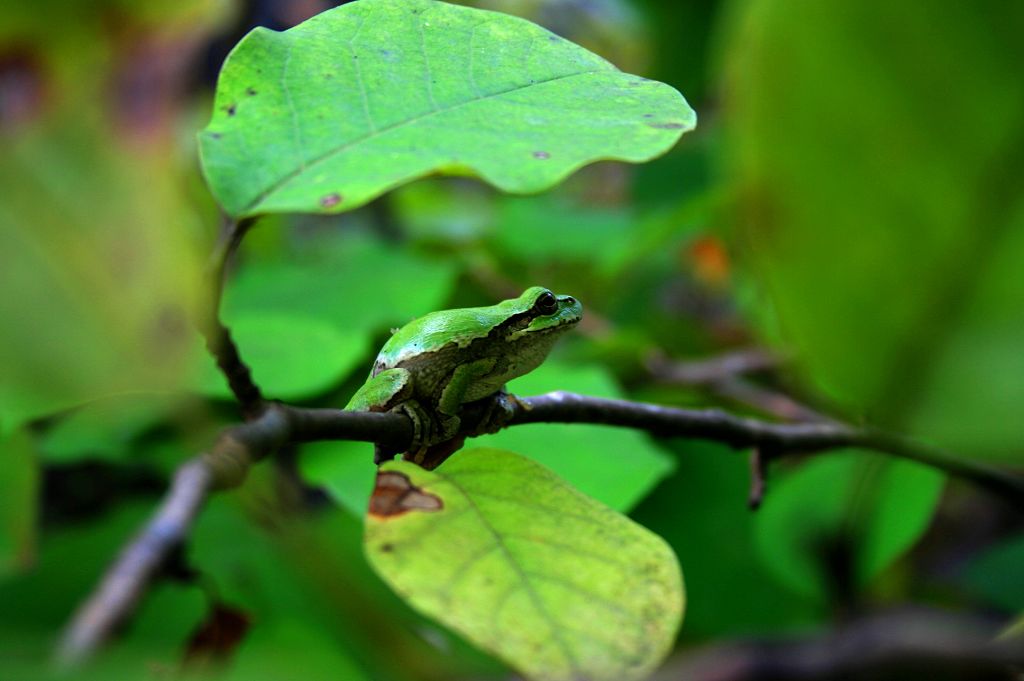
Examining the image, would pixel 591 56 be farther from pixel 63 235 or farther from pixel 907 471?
pixel 907 471

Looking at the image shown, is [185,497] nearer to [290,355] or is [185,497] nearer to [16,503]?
[16,503]

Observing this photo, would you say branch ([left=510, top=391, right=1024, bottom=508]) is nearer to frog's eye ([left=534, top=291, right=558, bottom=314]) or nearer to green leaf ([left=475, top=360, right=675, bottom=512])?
green leaf ([left=475, top=360, right=675, bottom=512])

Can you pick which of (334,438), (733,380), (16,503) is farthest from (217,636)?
(733,380)

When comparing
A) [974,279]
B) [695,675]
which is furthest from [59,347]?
[974,279]

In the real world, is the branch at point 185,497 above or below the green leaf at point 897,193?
below

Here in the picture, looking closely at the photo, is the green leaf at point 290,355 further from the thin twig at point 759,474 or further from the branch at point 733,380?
the branch at point 733,380

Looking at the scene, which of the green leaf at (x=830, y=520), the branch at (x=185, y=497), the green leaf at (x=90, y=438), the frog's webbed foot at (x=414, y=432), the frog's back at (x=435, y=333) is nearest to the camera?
the branch at (x=185, y=497)

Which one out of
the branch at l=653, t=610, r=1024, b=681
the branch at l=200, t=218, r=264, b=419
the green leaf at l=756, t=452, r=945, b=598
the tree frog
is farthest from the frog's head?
the branch at l=653, t=610, r=1024, b=681

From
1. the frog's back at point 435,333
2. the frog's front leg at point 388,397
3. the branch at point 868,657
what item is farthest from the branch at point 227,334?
the frog's back at point 435,333
